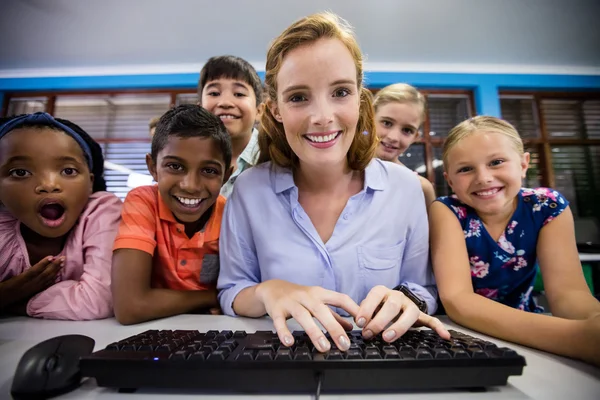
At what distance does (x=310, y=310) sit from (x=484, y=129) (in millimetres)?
698

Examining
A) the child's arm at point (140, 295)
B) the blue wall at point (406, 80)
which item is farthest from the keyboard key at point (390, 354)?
the blue wall at point (406, 80)

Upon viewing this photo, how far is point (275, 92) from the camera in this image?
2.51ft

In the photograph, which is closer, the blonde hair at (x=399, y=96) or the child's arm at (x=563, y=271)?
the child's arm at (x=563, y=271)

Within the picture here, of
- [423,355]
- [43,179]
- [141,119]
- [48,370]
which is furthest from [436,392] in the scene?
[141,119]

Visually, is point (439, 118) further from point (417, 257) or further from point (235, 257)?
point (235, 257)

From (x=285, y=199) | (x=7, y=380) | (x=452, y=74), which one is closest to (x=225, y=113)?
(x=285, y=199)

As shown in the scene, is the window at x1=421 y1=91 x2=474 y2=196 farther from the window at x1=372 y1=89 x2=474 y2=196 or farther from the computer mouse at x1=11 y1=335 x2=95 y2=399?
the computer mouse at x1=11 y1=335 x2=95 y2=399

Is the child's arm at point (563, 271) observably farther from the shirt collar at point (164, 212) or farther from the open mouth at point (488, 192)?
the shirt collar at point (164, 212)

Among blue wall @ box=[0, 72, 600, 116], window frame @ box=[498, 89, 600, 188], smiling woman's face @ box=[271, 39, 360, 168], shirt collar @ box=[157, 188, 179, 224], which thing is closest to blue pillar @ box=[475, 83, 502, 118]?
blue wall @ box=[0, 72, 600, 116]

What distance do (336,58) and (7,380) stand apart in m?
0.71

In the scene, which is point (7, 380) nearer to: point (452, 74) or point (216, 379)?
point (216, 379)

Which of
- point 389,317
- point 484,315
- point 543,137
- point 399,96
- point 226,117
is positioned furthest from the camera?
point 543,137

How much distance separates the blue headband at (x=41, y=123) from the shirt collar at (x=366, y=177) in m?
0.47

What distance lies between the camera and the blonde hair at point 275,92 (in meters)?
0.69
